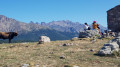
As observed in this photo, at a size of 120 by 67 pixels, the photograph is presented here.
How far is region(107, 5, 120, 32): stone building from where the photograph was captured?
36.1m

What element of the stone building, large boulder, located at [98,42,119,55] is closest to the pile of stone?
large boulder, located at [98,42,119,55]

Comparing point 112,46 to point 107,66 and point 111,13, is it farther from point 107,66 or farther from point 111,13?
point 111,13

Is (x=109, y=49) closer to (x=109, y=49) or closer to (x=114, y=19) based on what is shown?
(x=109, y=49)

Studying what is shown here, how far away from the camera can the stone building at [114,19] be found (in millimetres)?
36094

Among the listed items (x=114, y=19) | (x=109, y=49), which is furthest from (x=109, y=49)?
(x=114, y=19)

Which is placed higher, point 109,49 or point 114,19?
point 114,19

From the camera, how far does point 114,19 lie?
3681cm

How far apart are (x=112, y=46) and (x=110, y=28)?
23.2 meters

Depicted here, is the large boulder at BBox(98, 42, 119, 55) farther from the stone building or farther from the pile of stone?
the stone building

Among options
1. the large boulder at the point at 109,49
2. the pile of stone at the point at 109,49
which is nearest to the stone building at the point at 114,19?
the pile of stone at the point at 109,49

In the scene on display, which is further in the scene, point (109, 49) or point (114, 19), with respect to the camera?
point (114, 19)

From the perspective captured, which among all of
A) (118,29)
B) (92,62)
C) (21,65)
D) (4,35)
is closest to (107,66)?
(92,62)

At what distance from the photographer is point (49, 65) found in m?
12.3

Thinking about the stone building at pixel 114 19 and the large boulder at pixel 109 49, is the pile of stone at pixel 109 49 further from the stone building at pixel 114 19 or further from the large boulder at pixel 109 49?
the stone building at pixel 114 19
